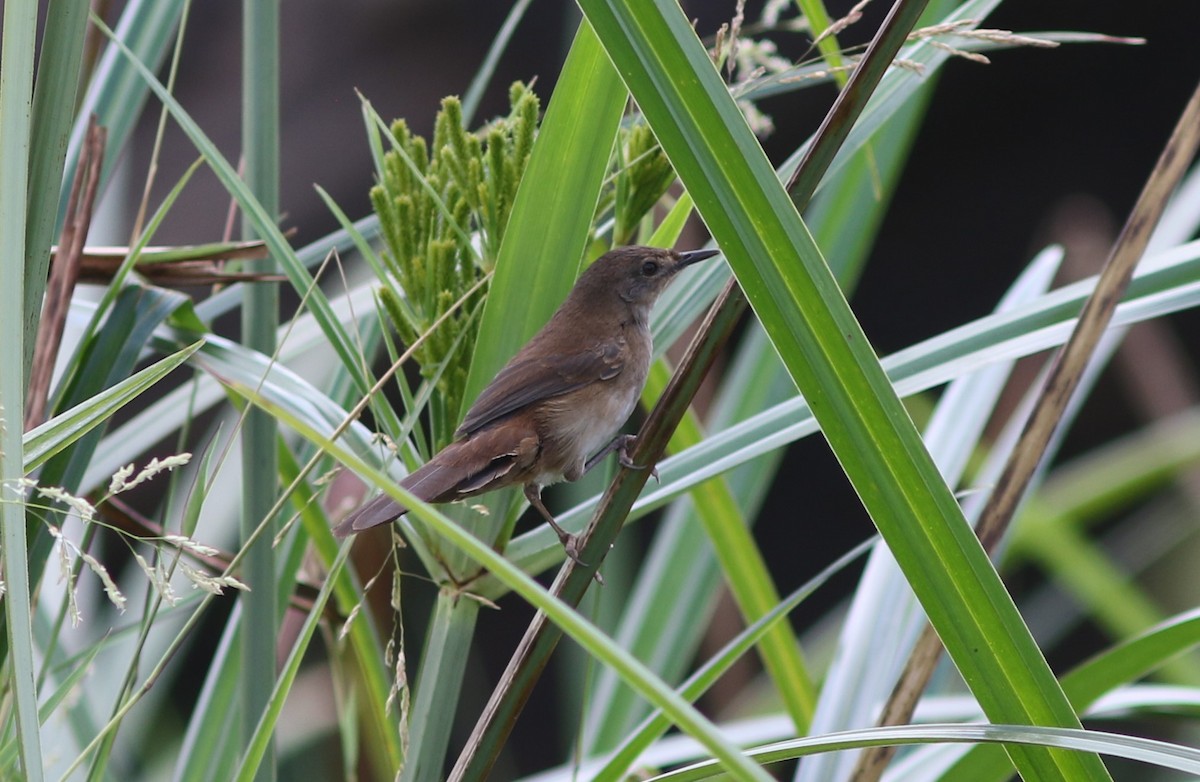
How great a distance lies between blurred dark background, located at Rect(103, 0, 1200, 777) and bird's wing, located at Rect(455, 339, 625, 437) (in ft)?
9.91

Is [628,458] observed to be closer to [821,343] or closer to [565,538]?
[565,538]

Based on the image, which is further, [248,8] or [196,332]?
[196,332]

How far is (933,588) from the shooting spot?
2.58 feet

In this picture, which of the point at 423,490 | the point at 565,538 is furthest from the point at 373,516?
the point at 565,538

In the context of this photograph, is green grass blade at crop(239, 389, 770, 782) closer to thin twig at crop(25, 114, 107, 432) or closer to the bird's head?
thin twig at crop(25, 114, 107, 432)

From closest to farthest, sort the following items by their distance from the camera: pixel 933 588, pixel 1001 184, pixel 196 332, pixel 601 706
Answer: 1. pixel 933 588
2. pixel 196 332
3. pixel 601 706
4. pixel 1001 184

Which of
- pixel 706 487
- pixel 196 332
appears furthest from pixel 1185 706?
pixel 196 332

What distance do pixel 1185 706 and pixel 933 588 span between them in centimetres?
64

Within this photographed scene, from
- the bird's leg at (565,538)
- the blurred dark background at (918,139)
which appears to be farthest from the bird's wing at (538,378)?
the blurred dark background at (918,139)

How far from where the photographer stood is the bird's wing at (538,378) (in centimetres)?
132

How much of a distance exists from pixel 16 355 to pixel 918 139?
4.77 metres

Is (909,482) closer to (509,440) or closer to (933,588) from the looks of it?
(933,588)

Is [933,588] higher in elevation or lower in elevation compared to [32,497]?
higher

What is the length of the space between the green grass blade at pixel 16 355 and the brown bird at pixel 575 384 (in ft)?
1.90
